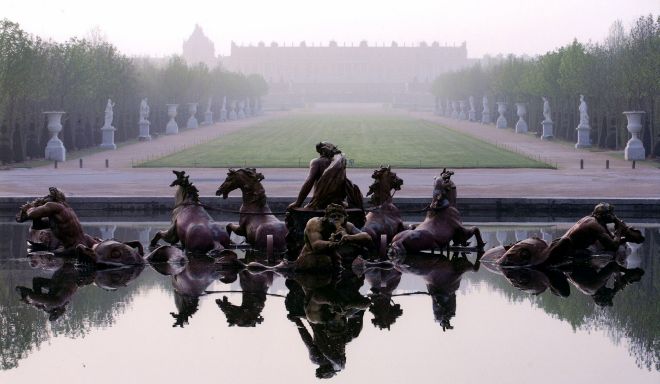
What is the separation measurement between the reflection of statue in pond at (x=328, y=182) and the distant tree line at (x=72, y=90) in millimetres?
30828

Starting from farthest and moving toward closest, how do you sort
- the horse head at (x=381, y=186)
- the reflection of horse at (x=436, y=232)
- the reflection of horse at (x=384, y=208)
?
1. the horse head at (x=381, y=186)
2. the reflection of horse at (x=384, y=208)
3. the reflection of horse at (x=436, y=232)

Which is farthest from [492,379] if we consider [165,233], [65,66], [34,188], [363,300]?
[65,66]

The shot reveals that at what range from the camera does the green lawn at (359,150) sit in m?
46.3

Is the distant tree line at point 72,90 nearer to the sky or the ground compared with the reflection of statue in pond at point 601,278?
nearer to the sky

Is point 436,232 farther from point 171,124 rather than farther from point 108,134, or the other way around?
point 171,124

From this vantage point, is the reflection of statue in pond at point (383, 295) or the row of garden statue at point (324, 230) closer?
the reflection of statue in pond at point (383, 295)

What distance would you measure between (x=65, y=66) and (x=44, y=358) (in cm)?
4852

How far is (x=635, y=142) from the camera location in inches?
1940

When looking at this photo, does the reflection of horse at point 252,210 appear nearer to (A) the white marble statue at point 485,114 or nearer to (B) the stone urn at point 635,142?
(B) the stone urn at point 635,142

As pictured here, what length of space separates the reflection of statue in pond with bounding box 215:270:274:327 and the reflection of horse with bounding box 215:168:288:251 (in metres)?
1.55

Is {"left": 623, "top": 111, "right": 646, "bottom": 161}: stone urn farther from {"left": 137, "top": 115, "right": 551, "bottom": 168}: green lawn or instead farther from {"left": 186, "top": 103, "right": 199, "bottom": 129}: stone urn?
{"left": 186, "top": 103, "right": 199, "bottom": 129}: stone urn

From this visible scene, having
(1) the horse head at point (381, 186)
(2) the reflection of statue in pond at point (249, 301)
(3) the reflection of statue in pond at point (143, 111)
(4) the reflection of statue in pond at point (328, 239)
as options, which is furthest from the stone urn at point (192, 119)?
(4) the reflection of statue in pond at point (328, 239)

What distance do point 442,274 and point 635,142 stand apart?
33.6 metres

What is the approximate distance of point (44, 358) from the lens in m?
12.1
